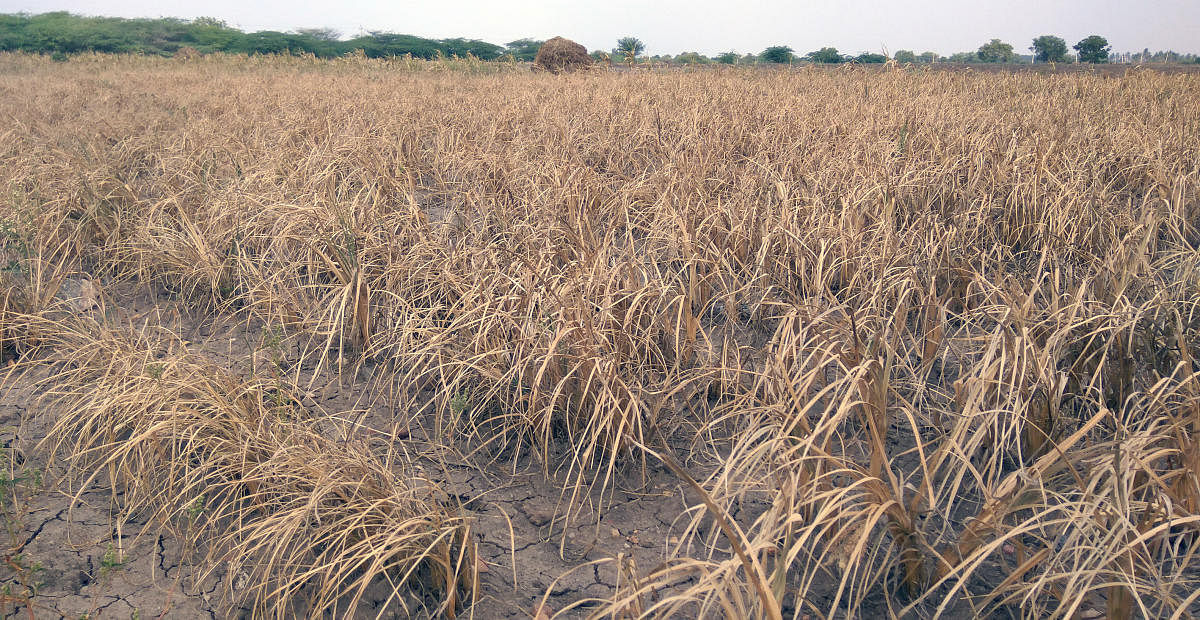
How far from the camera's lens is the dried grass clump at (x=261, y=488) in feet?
5.84

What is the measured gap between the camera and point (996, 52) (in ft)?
69.1

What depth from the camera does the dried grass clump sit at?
1.78 metres

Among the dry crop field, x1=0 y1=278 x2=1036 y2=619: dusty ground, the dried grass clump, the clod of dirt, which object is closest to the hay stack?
the dry crop field

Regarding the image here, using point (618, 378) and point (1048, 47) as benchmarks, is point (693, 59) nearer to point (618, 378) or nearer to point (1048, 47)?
point (618, 378)

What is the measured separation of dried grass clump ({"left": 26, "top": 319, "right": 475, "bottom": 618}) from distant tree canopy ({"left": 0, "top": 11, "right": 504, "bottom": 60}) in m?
28.4

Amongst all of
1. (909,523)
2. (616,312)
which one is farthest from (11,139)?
(909,523)

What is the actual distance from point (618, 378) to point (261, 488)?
3.84ft

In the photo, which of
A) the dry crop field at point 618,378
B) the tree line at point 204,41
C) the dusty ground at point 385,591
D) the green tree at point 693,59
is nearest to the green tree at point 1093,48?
the tree line at point 204,41

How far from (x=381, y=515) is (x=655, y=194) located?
2.39 m

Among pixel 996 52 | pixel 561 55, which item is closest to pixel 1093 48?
pixel 996 52

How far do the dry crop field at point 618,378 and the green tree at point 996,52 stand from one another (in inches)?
711

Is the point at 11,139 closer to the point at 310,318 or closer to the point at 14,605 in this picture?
the point at 310,318

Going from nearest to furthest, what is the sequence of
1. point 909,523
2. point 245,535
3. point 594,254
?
point 909,523, point 245,535, point 594,254

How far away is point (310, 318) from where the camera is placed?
299cm
